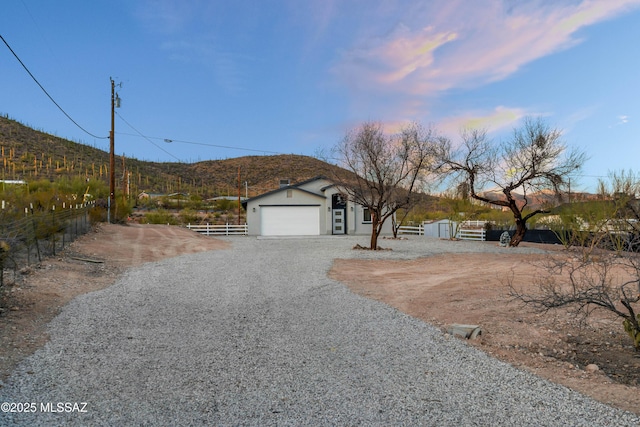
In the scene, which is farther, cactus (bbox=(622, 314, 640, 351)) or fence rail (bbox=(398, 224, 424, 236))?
fence rail (bbox=(398, 224, 424, 236))

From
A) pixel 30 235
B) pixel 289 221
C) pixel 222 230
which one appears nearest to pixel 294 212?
pixel 289 221

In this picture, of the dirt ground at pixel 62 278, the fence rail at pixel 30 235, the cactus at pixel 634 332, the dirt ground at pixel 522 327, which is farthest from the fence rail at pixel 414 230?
the cactus at pixel 634 332

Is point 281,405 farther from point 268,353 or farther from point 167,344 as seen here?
point 167,344

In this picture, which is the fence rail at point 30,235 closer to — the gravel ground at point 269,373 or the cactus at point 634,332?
the gravel ground at point 269,373

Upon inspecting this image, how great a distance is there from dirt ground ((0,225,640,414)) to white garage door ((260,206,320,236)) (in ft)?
59.0

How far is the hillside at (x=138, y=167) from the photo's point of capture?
54719 millimetres

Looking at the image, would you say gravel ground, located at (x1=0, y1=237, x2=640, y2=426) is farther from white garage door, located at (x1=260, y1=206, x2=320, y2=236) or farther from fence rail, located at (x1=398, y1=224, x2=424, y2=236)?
fence rail, located at (x1=398, y1=224, x2=424, y2=236)

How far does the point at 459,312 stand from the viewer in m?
8.58

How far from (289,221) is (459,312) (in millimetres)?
27005

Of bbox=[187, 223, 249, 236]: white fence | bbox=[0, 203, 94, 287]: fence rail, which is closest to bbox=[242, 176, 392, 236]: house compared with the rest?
bbox=[187, 223, 249, 236]: white fence

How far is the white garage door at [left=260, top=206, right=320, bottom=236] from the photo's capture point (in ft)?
114

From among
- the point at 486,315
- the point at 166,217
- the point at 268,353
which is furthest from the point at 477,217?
the point at 268,353

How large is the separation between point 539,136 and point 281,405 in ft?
78.6

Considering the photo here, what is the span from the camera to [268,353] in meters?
6.11
